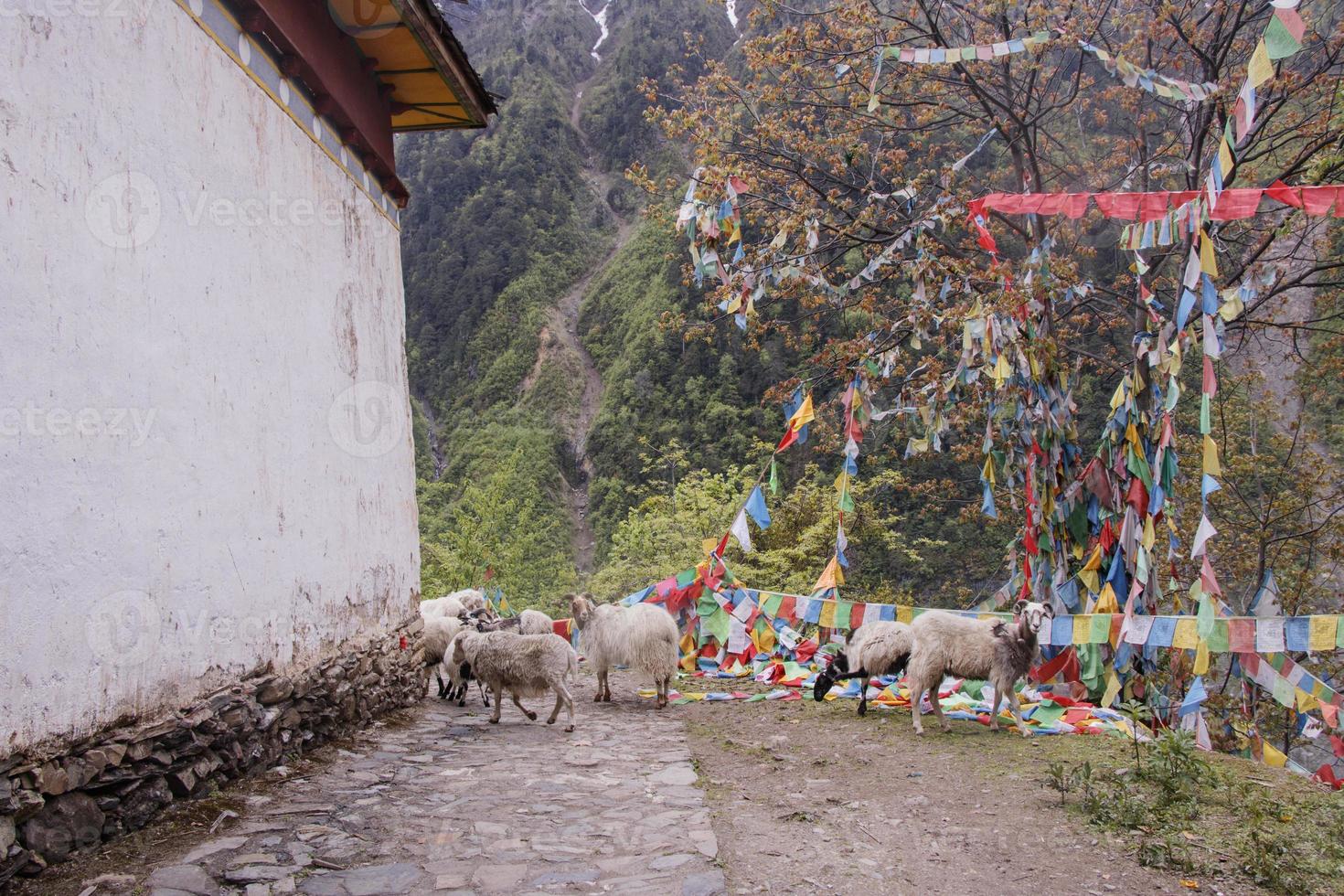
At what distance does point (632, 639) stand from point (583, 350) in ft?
147

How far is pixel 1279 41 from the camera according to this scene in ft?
18.6

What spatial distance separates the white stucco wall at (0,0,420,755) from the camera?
3570 millimetres

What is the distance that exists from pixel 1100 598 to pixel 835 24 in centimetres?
834

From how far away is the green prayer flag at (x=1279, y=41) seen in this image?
5.55 meters

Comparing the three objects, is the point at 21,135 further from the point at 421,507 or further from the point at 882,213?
the point at 421,507

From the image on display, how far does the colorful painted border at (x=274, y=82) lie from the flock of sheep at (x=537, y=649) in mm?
4157

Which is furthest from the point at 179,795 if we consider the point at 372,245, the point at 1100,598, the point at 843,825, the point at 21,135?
the point at 1100,598

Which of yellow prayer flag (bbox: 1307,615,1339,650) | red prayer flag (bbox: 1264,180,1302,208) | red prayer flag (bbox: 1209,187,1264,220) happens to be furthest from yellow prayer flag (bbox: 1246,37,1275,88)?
yellow prayer flag (bbox: 1307,615,1339,650)

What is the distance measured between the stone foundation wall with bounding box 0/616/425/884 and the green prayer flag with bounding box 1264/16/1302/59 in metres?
7.32

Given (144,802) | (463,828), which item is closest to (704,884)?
(463,828)

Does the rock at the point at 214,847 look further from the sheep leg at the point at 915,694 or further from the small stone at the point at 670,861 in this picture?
the sheep leg at the point at 915,694

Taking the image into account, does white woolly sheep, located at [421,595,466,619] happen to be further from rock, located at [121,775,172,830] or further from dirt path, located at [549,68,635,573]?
dirt path, located at [549,68,635,573]

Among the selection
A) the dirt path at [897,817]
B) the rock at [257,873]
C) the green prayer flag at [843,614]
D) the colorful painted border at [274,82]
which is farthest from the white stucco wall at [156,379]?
the green prayer flag at [843,614]

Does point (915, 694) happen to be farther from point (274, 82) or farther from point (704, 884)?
point (274, 82)
